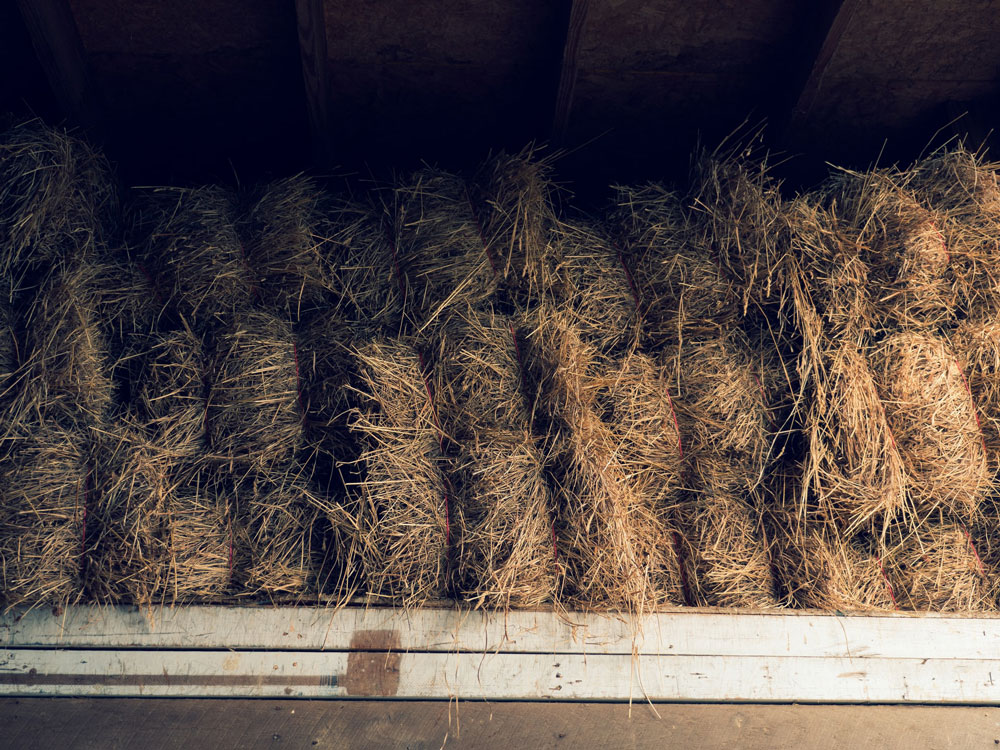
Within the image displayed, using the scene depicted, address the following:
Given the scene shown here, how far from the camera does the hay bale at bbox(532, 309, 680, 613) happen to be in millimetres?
2600

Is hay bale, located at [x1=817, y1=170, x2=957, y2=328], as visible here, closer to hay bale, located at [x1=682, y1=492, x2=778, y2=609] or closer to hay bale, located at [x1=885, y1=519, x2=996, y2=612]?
hay bale, located at [x1=885, y1=519, x2=996, y2=612]

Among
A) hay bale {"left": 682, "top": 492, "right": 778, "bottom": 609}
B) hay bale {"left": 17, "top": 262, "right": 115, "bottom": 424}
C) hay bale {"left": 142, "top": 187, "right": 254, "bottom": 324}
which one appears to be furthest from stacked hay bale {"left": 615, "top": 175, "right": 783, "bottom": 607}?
hay bale {"left": 17, "top": 262, "right": 115, "bottom": 424}

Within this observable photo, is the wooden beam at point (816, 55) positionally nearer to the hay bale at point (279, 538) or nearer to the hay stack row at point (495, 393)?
the hay stack row at point (495, 393)

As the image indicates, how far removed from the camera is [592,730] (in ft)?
8.36

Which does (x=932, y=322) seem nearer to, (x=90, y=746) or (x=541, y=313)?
(x=541, y=313)

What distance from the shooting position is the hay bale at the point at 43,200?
8.80ft

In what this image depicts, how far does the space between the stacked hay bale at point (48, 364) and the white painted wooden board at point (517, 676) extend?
0.29 metres

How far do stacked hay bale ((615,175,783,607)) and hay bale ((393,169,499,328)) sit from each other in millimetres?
716

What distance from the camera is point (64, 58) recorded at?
2973 millimetres

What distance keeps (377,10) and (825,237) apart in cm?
220

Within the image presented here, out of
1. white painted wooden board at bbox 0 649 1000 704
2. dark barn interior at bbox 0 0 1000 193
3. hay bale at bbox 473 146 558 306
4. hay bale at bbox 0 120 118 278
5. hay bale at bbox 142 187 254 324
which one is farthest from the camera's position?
dark barn interior at bbox 0 0 1000 193

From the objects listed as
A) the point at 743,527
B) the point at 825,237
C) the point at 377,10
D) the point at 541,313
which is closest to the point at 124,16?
the point at 377,10

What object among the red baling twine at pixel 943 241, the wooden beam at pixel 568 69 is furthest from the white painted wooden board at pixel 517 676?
the wooden beam at pixel 568 69

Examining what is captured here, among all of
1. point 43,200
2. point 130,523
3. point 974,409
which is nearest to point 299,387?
point 130,523
